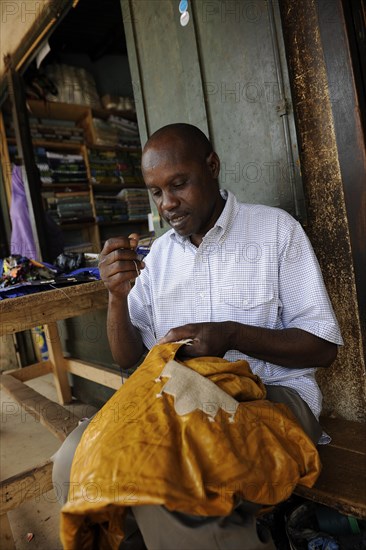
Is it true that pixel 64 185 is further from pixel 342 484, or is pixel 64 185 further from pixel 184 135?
pixel 342 484

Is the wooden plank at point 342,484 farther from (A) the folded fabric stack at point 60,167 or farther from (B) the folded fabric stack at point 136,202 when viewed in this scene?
(B) the folded fabric stack at point 136,202

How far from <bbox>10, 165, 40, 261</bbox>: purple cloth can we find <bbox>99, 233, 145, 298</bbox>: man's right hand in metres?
2.98

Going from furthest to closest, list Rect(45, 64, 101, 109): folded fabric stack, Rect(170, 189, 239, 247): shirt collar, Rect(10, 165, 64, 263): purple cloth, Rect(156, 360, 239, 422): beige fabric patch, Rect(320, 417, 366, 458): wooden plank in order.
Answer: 1. Rect(45, 64, 101, 109): folded fabric stack
2. Rect(10, 165, 64, 263): purple cloth
3. Rect(170, 189, 239, 247): shirt collar
4. Rect(320, 417, 366, 458): wooden plank
5. Rect(156, 360, 239, 422): beige fabric patch

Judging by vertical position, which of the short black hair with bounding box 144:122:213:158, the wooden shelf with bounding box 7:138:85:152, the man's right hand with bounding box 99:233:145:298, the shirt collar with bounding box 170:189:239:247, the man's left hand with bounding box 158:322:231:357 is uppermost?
the wooden shelf with bounding box 7:138:85:152

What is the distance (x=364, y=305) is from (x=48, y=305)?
4.65ft

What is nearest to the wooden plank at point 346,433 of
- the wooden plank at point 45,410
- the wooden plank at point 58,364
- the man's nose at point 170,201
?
the man's nose at point 170,201

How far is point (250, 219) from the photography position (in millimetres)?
1612

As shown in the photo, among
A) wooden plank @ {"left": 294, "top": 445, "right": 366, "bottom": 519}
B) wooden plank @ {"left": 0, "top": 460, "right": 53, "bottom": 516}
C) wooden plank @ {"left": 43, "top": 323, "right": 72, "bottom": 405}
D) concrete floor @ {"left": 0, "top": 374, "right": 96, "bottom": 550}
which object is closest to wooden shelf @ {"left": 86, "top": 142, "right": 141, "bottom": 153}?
wooden plank @ {"left": 43, "top": 323, "right": 72, "bottom": 405}

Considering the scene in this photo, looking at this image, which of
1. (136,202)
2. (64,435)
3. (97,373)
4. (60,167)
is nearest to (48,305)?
(64,435)

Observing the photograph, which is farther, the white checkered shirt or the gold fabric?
the white checkered shirt

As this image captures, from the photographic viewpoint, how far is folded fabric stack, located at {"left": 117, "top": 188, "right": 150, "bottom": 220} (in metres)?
5.77

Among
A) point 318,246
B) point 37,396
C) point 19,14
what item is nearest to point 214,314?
point 318,246

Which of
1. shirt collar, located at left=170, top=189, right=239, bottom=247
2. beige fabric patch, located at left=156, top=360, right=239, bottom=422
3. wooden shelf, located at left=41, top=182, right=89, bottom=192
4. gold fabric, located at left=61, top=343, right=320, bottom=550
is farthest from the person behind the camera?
wooden shelf, located at left=41, top=182, right=89, bottom=192

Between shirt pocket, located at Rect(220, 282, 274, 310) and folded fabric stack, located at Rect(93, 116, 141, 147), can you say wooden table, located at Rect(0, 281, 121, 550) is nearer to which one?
shirt pocket, located at Rect(220, 282, 274, 310)
